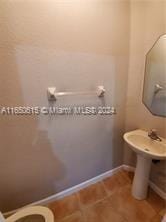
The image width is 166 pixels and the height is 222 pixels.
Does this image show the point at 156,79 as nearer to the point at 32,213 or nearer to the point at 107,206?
the point at 107,206

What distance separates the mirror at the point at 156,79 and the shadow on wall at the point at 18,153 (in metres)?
1.08

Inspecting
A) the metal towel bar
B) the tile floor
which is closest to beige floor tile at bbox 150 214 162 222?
Answer: the tile floor

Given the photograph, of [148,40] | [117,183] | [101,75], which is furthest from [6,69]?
[117,183]

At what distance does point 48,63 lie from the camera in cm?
118

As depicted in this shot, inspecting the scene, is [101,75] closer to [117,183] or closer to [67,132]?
[67,132]

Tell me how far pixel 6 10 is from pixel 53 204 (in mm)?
1731

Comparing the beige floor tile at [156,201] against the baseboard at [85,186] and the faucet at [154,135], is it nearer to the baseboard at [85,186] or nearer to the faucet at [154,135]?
the baseboard at [85,186]

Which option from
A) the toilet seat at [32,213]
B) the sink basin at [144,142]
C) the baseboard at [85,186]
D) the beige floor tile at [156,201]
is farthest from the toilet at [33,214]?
the beige floor tile at [156,201]

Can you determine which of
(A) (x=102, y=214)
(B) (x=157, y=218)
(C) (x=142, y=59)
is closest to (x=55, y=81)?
(C) (x=142, y=59)

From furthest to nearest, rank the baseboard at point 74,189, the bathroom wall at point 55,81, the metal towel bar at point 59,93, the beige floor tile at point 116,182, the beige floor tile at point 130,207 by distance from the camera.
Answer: the beige floor tile at point 116,182 → the baseboard at point 74,189 → the beige floor tile at point 130,207 → the metal towel bar at point 59,93 → the bathroom wall at point 55,81

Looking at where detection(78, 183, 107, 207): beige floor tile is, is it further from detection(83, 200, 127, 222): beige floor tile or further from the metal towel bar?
the metal towel bar

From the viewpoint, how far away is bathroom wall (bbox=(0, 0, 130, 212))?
1073 millimetres

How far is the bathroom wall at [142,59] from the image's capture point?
1345mm

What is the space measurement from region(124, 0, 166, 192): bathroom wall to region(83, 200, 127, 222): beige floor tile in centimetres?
58
